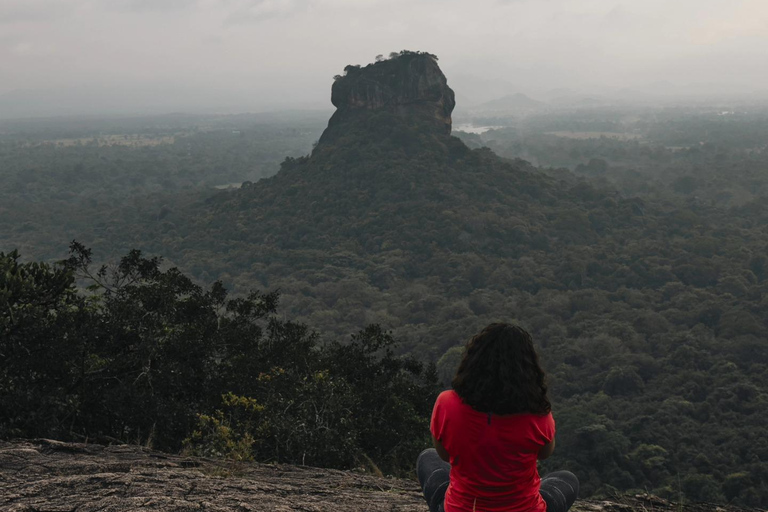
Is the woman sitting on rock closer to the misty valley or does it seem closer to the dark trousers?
the dark trousers

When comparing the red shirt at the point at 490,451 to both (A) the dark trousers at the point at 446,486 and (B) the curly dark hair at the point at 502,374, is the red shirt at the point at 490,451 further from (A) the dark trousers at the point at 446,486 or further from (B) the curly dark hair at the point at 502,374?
(A) the dark trousers at the point at 446,486

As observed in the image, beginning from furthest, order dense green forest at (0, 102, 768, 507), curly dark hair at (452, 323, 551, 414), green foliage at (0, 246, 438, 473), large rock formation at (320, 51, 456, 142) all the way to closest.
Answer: large rock formation at (320, 51, 456, 142) → dense green forest at (0, 102, 768, 507) → green foliage at (0, 246, 438, 473) → curly dark hair at (452, 323, 551, 414)

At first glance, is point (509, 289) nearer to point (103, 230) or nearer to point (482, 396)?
point (482, 396)

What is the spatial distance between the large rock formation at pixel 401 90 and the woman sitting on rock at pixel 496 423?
6733 cm

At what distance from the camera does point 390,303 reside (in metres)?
44.8

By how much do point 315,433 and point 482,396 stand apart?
635 cm

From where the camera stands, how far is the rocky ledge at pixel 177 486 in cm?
413

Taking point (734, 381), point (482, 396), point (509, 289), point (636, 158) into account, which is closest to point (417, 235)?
point (509, 289)

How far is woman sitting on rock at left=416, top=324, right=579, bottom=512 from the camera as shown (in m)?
3.10

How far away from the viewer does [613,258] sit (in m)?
50.5

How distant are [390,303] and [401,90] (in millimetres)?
33732

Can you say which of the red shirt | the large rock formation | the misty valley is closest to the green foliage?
the misty valley

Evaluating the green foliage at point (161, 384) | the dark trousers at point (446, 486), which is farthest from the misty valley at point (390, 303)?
the dark trousers at point (446, 486)

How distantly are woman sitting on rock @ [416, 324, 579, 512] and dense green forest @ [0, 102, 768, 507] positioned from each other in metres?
5.21
